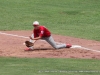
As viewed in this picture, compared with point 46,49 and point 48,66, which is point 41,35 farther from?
point 48,66

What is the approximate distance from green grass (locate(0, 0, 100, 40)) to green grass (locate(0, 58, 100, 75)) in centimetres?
699

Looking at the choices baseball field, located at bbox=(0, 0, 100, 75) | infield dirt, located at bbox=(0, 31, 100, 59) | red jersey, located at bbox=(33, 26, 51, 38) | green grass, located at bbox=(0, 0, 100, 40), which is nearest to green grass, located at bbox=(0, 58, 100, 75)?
baseball field, located at bbox=(0, 0, 100, 75)

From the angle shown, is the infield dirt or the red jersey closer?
the infield dirt

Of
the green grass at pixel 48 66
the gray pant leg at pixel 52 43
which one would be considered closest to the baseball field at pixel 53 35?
the green grass at pixel 48 66

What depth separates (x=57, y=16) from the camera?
107ft

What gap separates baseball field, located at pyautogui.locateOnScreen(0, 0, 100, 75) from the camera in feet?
50.8

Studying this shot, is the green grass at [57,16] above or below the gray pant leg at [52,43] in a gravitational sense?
below

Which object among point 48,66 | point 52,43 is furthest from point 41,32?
point 48,66

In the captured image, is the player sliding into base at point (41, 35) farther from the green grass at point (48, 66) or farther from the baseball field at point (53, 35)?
the green grass at point (48, 66)

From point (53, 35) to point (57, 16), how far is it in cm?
832

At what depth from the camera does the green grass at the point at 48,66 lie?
47.6 ft

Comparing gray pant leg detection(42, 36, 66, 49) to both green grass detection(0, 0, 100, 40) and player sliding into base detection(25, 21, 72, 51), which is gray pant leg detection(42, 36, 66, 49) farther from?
green grass detection(0, 0, 100, 40)

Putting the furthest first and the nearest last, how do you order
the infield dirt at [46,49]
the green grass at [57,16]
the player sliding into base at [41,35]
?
the green grass at [57,16], the player sliding into base at [41,35], the infield dirt at [46,49]

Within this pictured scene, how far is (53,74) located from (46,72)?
0.40 metres
